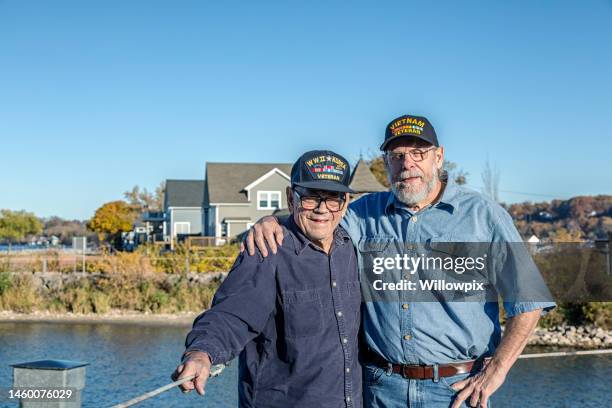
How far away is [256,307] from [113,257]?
2072 centimetres

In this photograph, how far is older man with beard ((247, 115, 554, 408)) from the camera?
321cm

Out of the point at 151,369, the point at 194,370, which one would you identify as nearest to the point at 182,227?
the point at 151,369

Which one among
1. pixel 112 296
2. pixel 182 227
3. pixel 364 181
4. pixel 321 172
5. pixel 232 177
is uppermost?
pixel 232 177

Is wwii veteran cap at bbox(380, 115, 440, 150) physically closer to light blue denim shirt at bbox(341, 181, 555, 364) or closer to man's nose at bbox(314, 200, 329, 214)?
light blue denim shirt at bbox(341, 181, 555, 364)

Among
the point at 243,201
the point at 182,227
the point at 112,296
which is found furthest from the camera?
the point at 182,227

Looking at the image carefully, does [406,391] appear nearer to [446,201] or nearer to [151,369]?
[446,201]

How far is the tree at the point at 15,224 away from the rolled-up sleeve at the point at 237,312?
6331cm

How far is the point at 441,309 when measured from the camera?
131 inches

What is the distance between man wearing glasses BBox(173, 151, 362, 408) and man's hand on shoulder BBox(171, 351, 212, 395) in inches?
6.0

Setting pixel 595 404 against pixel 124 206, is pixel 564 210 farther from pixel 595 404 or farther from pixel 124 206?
pixel 595 404

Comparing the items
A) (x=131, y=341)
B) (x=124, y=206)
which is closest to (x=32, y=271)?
(x=131, y=341)

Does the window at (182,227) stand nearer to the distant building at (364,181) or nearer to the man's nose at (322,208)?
the distant building at (364,181)

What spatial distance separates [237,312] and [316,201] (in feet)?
2.12

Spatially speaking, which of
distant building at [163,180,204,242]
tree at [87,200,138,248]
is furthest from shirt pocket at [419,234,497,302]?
tree at [87,200,138,248]
